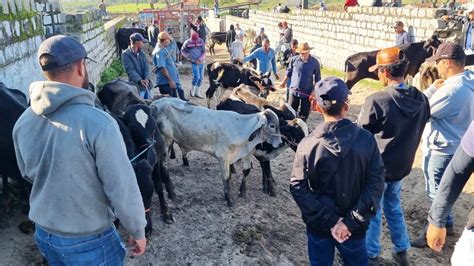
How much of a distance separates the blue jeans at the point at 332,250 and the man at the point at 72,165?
1.36 m

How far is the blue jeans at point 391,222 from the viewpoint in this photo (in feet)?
13.3

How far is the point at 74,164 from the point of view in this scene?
215 centimetres

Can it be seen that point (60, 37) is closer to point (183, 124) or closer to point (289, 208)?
point (183, 124)

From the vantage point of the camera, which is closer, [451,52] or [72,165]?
[72,165]

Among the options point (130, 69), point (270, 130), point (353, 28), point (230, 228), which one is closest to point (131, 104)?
point (270, 130)

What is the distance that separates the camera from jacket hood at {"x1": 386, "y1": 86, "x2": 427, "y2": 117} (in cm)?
364

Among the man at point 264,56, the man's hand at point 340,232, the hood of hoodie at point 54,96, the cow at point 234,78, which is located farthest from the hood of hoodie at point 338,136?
the man at point 264,56

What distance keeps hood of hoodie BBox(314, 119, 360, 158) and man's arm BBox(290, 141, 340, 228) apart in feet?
0.59

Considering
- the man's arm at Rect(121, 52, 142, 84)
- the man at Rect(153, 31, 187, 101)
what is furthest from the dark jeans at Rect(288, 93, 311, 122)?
the man's arm at Rect(121, 52, 142, 84)

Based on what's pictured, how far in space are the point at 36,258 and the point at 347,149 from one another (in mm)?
3065

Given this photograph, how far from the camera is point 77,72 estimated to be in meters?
2.21

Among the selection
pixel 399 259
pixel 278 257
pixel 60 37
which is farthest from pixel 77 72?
pixel 399 259

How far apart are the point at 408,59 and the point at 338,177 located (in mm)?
8024

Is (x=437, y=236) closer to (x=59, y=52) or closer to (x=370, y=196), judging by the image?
(x=370, y=196)
